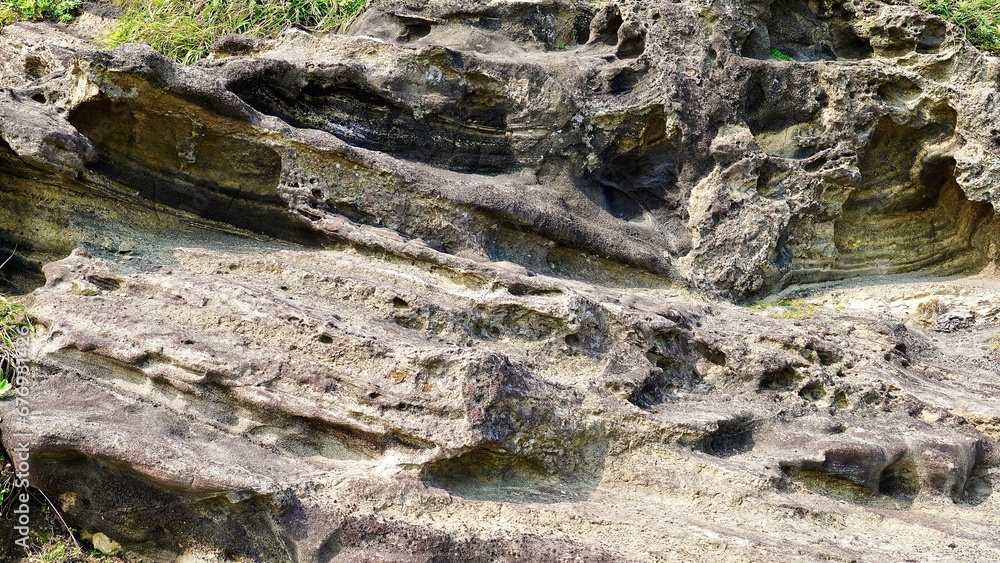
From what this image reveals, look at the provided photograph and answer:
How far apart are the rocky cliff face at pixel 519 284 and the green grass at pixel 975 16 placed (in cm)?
169

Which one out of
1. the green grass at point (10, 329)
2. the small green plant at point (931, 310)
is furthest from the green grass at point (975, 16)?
the green grass at point (10, 329)

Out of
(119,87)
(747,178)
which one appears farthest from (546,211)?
(119,87)

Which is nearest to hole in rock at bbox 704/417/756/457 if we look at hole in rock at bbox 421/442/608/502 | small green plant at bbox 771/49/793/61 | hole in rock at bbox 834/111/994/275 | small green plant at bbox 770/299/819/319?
hole in rock at bbox 421/442/608/502

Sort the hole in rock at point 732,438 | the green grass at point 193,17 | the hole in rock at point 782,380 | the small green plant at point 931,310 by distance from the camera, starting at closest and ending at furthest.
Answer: the hole in rock at point 732,438, the hole in rock at point 782,380, the small green plant at point 931,310, the green grass at point 193,17

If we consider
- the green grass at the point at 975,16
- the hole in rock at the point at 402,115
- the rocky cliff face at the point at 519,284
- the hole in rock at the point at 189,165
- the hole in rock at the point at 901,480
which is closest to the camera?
the rocky cliff face at the point at 519,284

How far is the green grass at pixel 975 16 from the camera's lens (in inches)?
343

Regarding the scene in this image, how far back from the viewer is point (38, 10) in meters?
8.07

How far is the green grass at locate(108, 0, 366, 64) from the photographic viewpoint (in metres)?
8.09

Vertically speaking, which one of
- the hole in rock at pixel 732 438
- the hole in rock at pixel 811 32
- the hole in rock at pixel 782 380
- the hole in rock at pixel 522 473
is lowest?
the hole in rock at pixel 522 473

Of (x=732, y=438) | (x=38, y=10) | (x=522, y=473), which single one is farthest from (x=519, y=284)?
(x=38, y=10)

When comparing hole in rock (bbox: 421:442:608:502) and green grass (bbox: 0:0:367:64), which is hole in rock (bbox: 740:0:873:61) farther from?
hole in rock (bbox: 421:442:608:502)

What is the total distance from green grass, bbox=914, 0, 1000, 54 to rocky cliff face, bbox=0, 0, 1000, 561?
5.53ft

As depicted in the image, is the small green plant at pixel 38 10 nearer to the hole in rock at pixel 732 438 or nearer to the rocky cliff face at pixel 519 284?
the rocky cliff face at pixel 519 284

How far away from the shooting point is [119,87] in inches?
198
